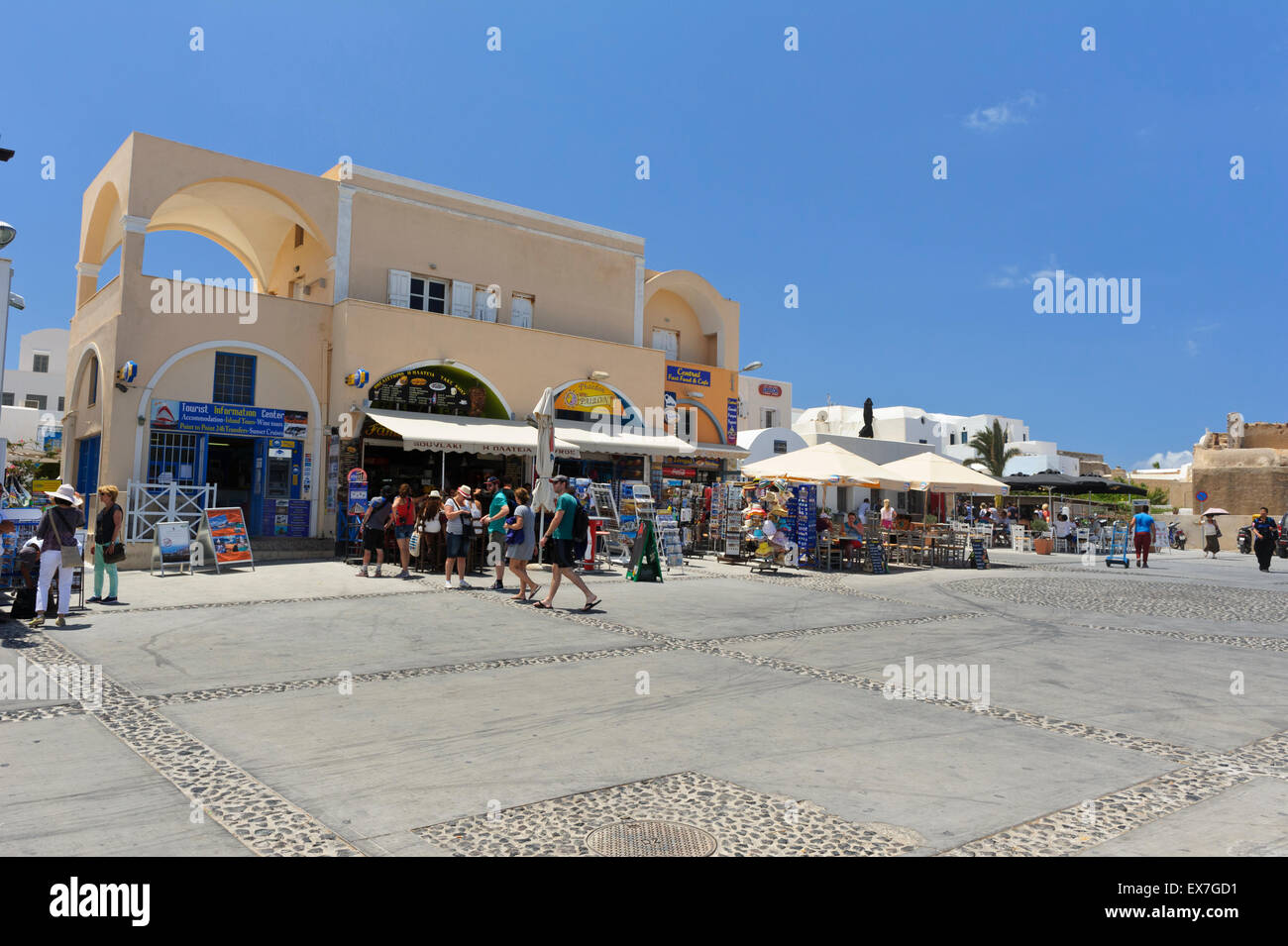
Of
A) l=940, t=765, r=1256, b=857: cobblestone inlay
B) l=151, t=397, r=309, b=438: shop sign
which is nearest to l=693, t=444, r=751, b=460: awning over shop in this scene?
l=151, t=397, r=309, b=438: shop sign

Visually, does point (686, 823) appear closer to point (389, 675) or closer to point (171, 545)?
point (389, 675)

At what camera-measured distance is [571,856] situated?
3438 mm

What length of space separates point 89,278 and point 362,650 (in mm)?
17034

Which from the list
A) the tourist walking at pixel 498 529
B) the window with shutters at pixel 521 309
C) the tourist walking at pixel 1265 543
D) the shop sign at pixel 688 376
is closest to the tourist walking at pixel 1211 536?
the tourist walking at pixel 1265 543

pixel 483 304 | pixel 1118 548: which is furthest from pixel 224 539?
pixel 1118 548

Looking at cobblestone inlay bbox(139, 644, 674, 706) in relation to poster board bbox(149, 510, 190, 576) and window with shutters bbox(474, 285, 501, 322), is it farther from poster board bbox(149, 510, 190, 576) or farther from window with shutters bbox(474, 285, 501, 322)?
window with shutters bbox(474, 285, 501, 322)

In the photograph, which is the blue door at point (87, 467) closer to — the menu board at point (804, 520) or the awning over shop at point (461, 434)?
the awning over shop at point (461, 434)

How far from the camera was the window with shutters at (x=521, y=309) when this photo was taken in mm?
22188

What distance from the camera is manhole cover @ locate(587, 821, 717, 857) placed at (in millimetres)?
3523

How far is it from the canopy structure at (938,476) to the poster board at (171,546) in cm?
1455

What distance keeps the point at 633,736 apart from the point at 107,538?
8.57 meters

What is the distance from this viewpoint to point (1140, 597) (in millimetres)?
14141

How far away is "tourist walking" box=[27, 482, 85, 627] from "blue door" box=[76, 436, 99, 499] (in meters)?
9.74
